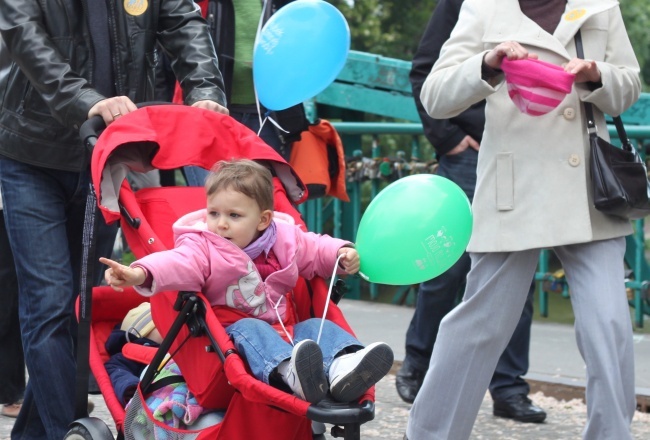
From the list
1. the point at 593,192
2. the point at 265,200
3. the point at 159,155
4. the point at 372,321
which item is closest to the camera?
the point at 265,200

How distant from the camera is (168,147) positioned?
4.23 metres

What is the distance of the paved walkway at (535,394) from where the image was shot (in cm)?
571

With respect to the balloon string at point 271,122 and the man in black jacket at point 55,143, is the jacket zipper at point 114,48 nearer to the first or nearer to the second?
the man in black jacket at point 55,143

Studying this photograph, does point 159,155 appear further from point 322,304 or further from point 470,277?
point 470,277

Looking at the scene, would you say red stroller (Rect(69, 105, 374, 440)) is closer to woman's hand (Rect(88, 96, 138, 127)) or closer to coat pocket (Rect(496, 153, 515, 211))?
woman's hand (Rect(88, 96, 138, 127))

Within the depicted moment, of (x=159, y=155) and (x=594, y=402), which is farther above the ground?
(x=159, y=155)

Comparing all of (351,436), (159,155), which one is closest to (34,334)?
(159,155)

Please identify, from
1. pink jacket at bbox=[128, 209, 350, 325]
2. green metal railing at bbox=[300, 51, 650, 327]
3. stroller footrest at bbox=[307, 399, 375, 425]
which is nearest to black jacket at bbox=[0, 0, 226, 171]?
pink jacket at bbox=[128, 209, 350, 325]

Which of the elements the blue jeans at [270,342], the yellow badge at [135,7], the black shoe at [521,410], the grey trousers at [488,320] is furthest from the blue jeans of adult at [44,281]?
the black shoe at [521,410]

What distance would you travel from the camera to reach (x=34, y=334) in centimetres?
462

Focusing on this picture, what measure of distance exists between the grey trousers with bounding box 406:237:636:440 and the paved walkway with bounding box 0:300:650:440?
0.98m

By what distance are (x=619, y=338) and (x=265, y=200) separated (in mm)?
1251

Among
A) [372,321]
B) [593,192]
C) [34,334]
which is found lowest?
[372,321]

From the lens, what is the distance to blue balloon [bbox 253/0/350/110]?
5.43m
